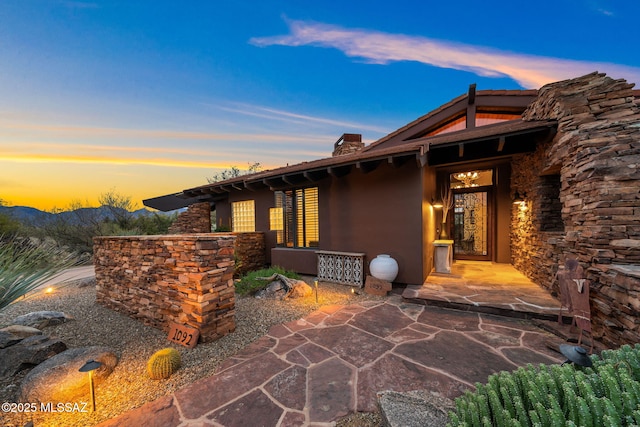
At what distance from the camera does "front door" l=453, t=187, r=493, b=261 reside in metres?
8.29

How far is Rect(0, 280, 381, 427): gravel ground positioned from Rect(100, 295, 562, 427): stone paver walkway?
0.67ft

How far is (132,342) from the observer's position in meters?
3.54

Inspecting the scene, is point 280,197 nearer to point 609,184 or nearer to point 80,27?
point 80,27

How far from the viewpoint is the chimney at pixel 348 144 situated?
33.9 ft

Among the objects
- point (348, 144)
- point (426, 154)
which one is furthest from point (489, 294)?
point (348, 144)

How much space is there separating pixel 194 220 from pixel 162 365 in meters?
9.20

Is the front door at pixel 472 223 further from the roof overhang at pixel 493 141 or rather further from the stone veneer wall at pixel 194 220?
the stone veneer wall at pixel 194 220

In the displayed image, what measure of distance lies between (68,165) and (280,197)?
7.78m

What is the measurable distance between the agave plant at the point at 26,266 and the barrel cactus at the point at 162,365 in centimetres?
140

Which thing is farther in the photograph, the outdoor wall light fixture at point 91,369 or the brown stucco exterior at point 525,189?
the brown stucco exterior at point 525,189

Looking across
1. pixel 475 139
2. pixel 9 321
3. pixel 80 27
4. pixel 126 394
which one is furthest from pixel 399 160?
pixel 9 321

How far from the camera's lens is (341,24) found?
673 cm

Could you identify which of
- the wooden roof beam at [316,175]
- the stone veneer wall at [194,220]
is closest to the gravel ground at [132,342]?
the wooden roof beam at [316,175]

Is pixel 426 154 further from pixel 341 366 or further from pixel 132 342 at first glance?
pixel 132 342
